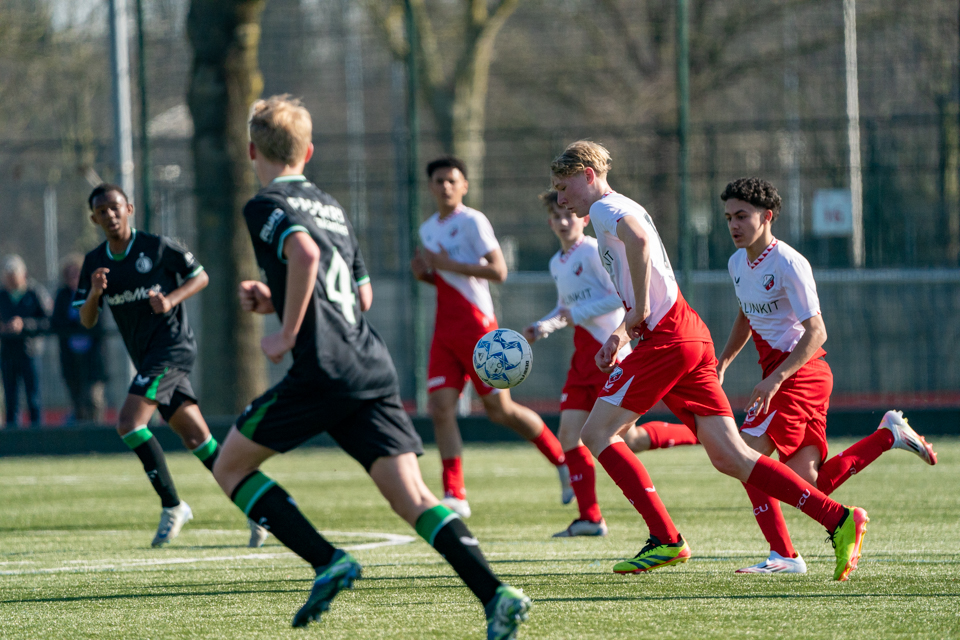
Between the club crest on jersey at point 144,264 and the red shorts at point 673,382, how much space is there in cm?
336

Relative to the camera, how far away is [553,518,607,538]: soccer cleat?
6926 mm

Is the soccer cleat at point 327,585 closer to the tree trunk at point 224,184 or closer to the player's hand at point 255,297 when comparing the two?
the player's hand at point 255,297

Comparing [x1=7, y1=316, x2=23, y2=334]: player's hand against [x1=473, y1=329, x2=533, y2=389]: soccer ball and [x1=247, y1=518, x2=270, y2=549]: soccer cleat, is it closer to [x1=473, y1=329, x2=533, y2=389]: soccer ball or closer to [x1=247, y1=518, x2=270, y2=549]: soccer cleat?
[x1=247, y1=518, x2=270, y2=549]: soccer cleat

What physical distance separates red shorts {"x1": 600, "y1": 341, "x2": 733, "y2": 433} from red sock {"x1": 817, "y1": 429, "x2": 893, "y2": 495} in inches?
36.5

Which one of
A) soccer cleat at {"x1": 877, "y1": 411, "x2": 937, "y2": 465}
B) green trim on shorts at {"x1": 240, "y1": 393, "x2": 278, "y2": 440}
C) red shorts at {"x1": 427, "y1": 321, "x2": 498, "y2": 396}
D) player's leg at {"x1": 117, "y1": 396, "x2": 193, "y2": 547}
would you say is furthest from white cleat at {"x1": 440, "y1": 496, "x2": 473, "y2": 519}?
green trim on shorts at {"x1": 240, "y1": 393, "x2": 278, "y2": 440}

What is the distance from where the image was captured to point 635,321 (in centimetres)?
519

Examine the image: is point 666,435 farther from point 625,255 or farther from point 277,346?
point 277,346

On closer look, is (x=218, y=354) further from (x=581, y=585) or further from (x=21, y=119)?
(x=21, y=119)

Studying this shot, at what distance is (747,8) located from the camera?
917 inches

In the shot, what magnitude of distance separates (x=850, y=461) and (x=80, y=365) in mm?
10646

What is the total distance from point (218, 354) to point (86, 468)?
8.31 ft

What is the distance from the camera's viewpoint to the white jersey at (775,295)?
18.0ft

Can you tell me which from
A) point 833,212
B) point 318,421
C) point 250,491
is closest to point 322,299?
point 318,421

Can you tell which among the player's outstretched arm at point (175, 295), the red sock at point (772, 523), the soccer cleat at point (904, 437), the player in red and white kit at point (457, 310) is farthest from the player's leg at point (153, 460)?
the soccer cleat at point (904, 437)
